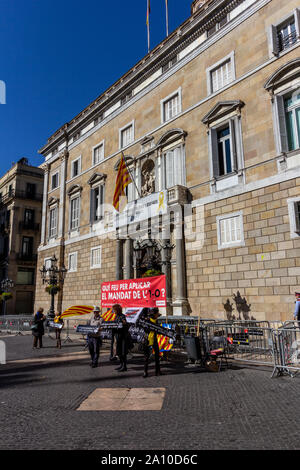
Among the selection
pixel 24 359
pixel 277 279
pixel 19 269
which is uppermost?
pixel 19 269

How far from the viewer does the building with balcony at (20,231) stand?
134ft

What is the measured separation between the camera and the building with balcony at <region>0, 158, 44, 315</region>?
134 ft

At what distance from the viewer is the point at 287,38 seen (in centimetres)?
1434

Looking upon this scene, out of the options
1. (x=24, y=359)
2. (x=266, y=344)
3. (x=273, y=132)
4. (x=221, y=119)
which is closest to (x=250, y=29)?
(x=221, y=119)

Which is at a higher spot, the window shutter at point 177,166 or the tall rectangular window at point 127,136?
the tall rectangular window at point 127,136

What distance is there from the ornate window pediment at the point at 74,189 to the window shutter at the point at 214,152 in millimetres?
13449

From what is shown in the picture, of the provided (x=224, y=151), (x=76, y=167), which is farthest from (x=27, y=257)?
(x=224, y=151)

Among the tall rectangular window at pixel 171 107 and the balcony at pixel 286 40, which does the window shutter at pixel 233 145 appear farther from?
the tall rectangular window at pixel 171 107

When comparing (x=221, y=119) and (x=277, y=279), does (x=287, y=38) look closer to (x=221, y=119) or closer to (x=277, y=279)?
(x=221, y=119)

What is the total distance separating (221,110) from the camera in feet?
54.0

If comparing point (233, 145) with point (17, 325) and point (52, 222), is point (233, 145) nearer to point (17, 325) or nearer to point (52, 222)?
point (17, 325)

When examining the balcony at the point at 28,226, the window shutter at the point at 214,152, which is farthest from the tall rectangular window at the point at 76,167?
the balcony at the point at 28,226

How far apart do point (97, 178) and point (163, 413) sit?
70.2 feet
